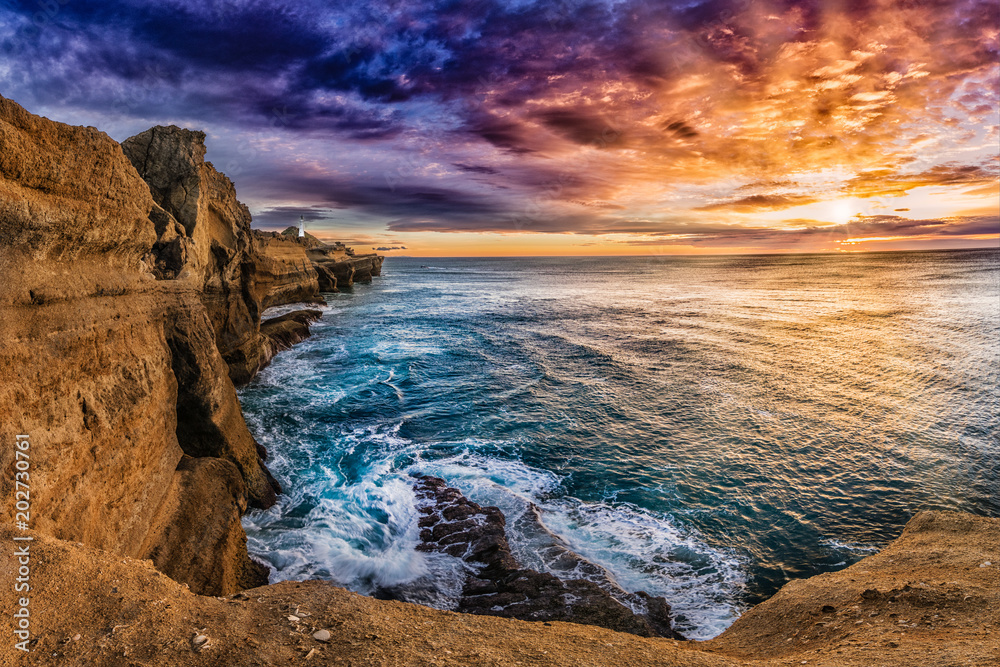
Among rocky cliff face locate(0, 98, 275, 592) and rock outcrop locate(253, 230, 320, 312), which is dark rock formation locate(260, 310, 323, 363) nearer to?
rock outcrop locate(253, 230, 320, 312)

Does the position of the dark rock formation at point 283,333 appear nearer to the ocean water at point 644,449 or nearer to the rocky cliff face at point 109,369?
the ocean water at point 644,449

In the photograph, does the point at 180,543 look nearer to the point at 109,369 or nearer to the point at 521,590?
the point at 109,369

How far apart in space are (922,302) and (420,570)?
6109 cm

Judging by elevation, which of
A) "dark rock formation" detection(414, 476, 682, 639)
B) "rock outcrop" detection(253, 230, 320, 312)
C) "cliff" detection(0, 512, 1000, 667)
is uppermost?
"rock outcrop" detection(253, 230, 320, 312)

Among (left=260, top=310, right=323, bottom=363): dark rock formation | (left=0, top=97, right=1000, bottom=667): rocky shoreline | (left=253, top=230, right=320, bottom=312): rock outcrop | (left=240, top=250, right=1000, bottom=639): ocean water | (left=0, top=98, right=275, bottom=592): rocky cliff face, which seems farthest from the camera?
(left=253, top=230, right=320, bottom=312): rock outcrop

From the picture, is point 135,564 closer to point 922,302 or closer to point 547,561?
point 547,561

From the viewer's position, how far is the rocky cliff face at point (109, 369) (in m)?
5.74

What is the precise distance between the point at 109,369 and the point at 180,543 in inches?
129

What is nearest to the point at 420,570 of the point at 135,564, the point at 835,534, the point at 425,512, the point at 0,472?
the point at 425,512

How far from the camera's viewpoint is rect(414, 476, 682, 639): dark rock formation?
813 cm

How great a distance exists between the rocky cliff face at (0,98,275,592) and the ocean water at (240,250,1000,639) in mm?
2177

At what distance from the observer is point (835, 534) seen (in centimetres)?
1097

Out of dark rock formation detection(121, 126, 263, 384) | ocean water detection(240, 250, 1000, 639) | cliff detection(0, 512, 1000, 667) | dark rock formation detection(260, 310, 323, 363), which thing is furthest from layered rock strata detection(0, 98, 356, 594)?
dark rock formation detection(260, 310, 323, 363)

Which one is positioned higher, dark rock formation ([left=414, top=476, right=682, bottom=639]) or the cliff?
the cliff
